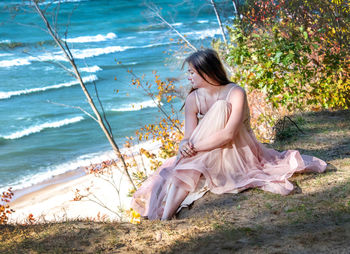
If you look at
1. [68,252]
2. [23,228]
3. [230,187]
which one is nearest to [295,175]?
[230,187]

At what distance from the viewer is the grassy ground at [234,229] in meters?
2.93

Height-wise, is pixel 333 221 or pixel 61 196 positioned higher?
pixel 333 221

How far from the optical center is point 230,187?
385 centimetres

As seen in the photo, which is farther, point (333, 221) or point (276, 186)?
point (276, 186)

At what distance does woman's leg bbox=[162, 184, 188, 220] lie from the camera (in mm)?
3768

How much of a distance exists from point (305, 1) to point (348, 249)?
5.71 m

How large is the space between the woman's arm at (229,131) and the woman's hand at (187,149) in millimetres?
36

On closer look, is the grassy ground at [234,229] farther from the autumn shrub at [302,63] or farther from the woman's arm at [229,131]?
the autumn shrub at [302,63]

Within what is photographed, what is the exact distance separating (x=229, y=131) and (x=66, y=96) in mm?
16049

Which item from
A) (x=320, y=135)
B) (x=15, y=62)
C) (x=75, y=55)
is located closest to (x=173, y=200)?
(x=320, y=135)

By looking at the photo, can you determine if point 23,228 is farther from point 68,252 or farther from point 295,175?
point 295,175

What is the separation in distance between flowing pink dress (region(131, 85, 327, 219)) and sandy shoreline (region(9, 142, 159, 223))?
4.83 metres

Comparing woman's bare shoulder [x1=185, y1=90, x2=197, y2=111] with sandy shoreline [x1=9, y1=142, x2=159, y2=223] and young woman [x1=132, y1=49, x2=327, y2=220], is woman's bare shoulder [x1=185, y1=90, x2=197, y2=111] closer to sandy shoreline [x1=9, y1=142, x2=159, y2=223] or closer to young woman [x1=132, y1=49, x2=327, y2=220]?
young woman [x1=132, y1=49, x2=327, y2=220]

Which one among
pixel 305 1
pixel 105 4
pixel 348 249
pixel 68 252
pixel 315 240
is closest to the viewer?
pixel 348 249
